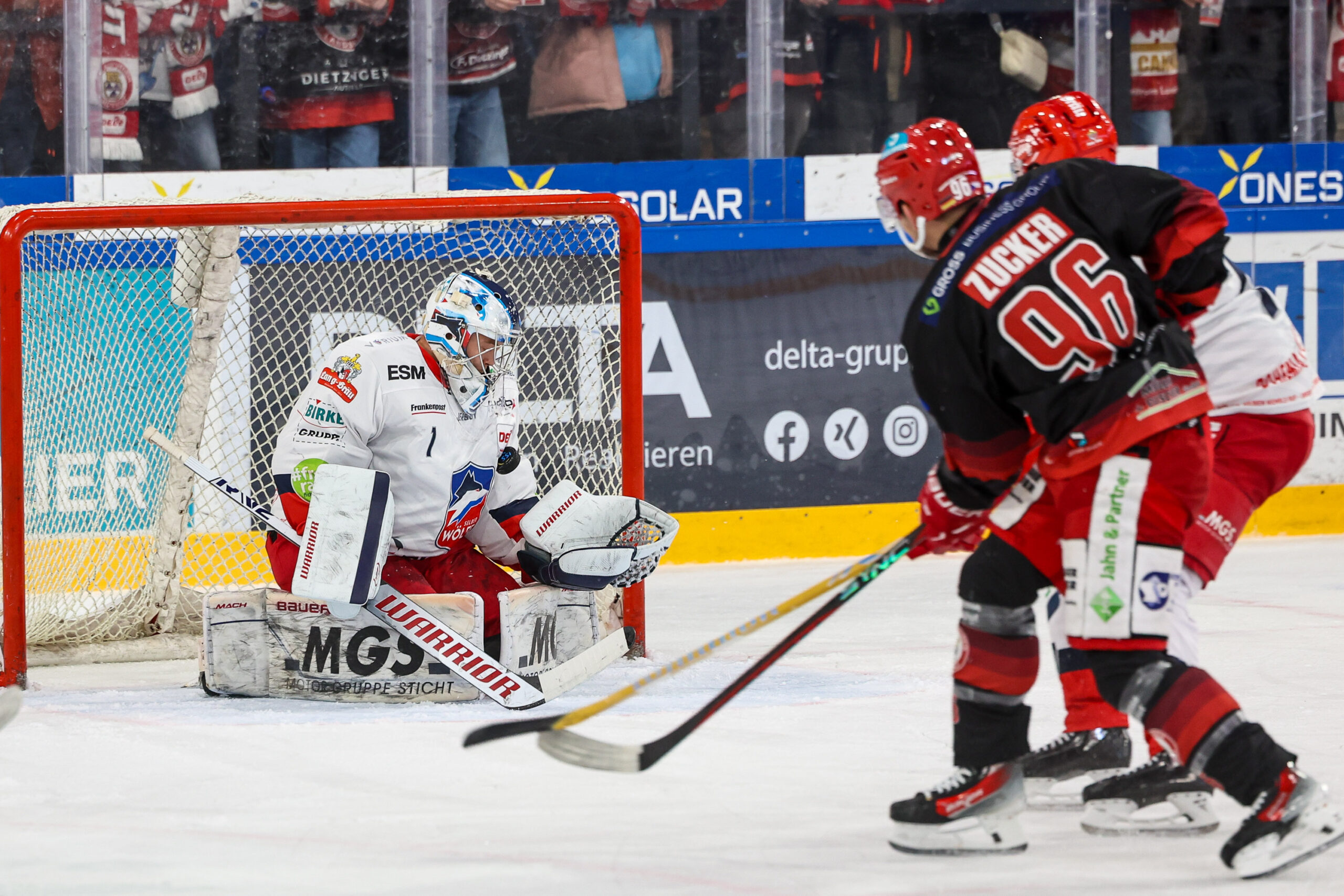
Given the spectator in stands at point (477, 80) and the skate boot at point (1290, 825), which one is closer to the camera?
the skate boot at point (1290, 825)

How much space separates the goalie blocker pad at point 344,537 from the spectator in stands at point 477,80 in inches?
95.4

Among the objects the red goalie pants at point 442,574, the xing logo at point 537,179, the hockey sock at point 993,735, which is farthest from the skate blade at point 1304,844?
the xing logo at point 537,179

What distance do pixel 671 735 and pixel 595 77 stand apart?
374 cm

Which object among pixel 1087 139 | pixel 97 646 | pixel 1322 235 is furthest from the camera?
pixel 1322 235

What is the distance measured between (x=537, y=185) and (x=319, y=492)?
2.34 m

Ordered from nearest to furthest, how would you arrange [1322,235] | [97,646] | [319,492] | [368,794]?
[368,794]
[319,492]
[97,646]
[1322,235]

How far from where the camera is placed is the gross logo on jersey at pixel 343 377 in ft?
10.8

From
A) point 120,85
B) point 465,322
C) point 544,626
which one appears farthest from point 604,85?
point 544,626

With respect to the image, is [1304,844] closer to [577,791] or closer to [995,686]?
[995,686]

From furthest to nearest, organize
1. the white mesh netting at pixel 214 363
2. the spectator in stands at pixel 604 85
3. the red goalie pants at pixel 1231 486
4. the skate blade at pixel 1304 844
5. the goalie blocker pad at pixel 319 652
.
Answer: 1. the spectator in stands at pixel 604 85
2. the white mesh netting at pixel 214 363
3. the goalie blocker pad at pixel 319 652
4. the red goalie pants at pixel 1231 486
5. the skate blade at pixel 1304 844

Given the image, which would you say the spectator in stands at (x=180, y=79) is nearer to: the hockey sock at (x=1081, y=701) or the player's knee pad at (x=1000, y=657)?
the hockey sock at (x=1081, y=701)

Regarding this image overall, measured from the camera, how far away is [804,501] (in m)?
5.38

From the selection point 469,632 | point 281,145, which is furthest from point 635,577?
point 281,145

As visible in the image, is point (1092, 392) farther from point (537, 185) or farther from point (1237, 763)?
point (537, 185)
